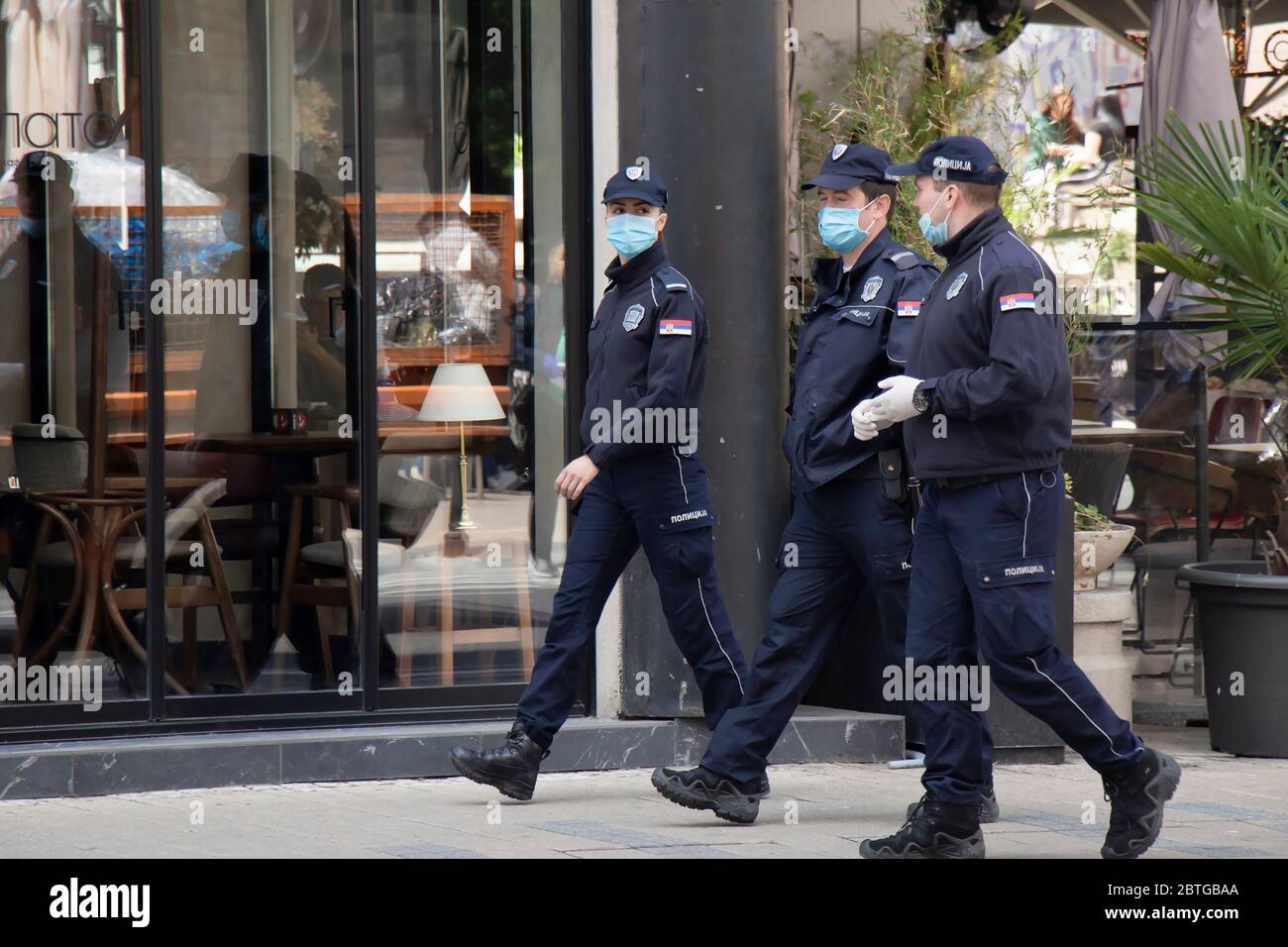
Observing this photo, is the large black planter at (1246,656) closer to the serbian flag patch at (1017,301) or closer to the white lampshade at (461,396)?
the serbian flag patch at (1017,301)

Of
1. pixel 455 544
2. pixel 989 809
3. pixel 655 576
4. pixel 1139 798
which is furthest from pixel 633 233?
pixel 1139 798

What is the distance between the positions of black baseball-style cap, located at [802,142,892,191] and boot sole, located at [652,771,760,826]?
6.44 ft

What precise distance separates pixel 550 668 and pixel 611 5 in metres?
2.57

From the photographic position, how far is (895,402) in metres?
5.24

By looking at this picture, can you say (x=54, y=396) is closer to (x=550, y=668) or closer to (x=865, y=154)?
(x=550, y=668)

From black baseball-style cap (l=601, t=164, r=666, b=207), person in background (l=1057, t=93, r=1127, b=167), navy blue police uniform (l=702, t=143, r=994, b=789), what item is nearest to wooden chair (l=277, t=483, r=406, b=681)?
black baseball-style cap (l=601, t=164, r=666, b=207)

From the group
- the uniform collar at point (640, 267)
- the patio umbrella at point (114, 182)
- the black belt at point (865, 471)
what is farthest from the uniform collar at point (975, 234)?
the patio umbrella at point (114, 182)

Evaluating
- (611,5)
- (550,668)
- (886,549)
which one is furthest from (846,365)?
(611,5)

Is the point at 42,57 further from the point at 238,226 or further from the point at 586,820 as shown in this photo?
the point at 586,820

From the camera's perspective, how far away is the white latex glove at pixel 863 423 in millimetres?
5375

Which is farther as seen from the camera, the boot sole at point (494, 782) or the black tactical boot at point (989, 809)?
the boot sole at point (494, 782)

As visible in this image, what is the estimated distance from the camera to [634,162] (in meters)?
7.08

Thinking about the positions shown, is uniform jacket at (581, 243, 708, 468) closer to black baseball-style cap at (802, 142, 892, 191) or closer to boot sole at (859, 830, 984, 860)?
black baseball-style cap at (802, 142, 892, 191)

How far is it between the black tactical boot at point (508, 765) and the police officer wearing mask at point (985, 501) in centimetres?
126
